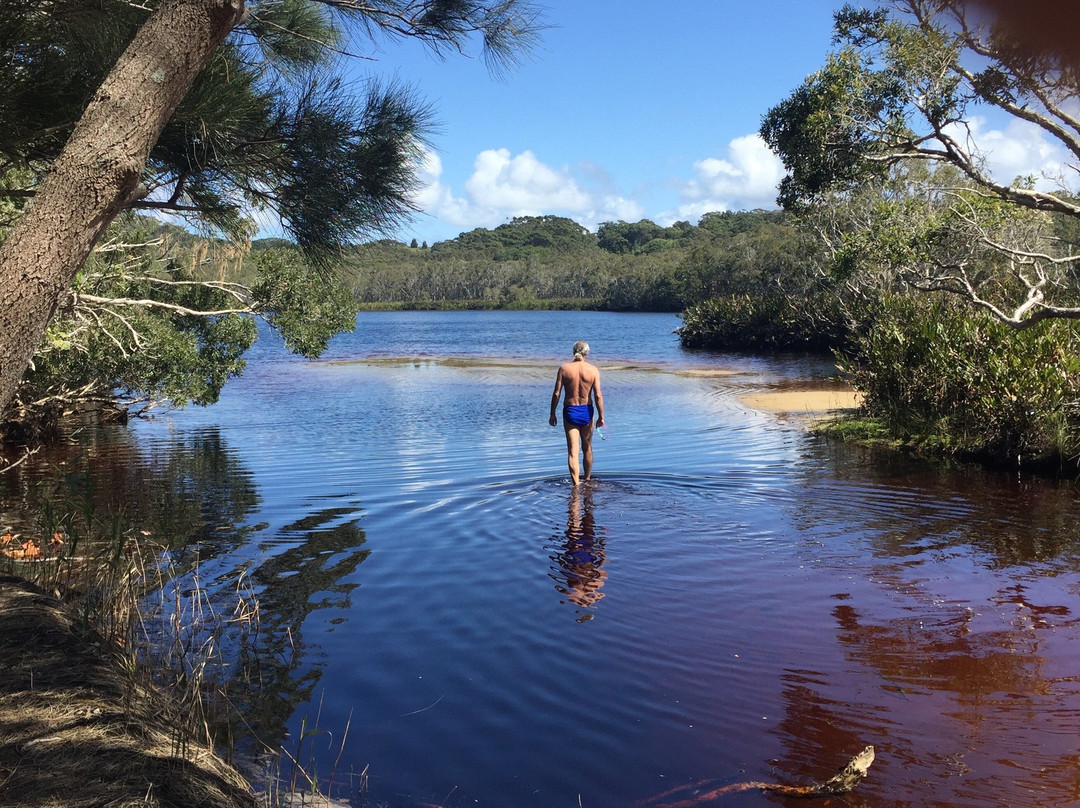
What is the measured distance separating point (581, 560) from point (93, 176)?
572 cm

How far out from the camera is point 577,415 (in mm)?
11703

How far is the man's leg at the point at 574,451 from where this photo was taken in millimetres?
11445

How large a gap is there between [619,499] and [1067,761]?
658cm

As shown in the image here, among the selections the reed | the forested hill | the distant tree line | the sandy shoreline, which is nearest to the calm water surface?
the reed

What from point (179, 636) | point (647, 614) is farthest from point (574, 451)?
point (179, 636)

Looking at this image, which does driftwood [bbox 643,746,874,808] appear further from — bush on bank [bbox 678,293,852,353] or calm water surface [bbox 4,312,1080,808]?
bush on bank [bbox 678,293,852,353]

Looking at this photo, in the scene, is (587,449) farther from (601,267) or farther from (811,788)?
(601,267)

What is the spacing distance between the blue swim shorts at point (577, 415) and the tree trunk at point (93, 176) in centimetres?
851

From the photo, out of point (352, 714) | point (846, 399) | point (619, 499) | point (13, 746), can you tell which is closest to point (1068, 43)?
point (13, 746)

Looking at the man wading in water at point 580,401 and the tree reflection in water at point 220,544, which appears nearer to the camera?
the tree reflection in water at point 220,544

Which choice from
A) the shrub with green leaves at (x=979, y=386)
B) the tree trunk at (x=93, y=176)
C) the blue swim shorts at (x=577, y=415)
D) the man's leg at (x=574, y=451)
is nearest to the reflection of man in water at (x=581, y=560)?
the man's leg at (x=574, y=451)

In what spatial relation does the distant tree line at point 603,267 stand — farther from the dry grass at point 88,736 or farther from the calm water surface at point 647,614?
the dry grass at point 88,736

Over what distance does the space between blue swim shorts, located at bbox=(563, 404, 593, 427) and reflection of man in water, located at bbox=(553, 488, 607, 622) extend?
1.63m

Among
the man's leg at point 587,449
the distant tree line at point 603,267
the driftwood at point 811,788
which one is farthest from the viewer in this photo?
the distant tree line at point 603,267
